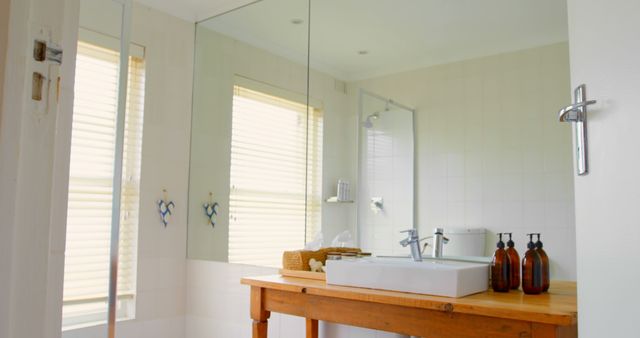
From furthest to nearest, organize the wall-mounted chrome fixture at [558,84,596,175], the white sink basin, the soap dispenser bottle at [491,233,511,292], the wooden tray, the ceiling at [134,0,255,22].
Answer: the ceiling at [134,0,255,22] → the wooden tray → the soap dispenser bottle at [491,233,511,292] → the white sink basin → the wall-mounted chrome fixture at [558,84,596,175]

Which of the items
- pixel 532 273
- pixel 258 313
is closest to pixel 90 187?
pixel 258 313

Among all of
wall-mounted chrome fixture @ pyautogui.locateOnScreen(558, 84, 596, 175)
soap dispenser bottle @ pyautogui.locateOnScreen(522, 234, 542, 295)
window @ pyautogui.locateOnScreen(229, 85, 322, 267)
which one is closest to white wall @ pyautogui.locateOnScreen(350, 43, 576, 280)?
soap dispenser bottle @ pyautogui.locateOnScreen(522, 234, 542, 295)

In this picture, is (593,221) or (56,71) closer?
(56,71)

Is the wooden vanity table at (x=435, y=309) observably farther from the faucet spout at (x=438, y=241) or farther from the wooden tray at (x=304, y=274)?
the faucet spout at (x=438, y=241)

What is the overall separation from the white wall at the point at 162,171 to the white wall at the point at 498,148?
1474 millimetres

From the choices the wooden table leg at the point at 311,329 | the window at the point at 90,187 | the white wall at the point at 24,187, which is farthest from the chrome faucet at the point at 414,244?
the white wall at the point at 24,187

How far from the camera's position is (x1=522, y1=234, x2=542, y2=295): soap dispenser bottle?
5.94 ft

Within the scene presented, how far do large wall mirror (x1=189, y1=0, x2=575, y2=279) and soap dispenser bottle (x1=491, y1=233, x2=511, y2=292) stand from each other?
125 millimetres

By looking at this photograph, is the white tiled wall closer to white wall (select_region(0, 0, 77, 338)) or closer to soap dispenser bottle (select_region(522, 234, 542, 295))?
soap dispenser bottle (select_region(522, 234, 542, 295))

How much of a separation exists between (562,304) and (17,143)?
1.50 meters

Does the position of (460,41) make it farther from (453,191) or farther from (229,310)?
(229,310)

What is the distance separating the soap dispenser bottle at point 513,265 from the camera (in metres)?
1.89

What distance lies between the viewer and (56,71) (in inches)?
37.0

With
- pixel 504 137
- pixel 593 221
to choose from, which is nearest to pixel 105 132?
pixel 504 137
